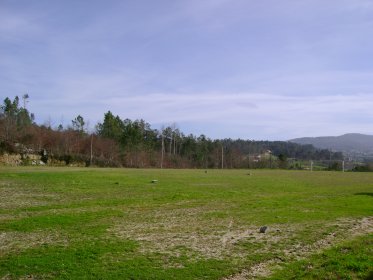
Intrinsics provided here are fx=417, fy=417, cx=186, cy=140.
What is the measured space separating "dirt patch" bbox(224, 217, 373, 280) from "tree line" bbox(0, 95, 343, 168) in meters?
75.3

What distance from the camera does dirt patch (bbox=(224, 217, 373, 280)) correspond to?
10219 millimetres

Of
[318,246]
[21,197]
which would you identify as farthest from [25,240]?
[21,197]

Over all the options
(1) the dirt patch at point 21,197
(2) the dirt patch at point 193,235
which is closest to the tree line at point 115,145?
(1) the dirt patch at point 21,197

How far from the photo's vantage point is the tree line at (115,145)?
3701 inches

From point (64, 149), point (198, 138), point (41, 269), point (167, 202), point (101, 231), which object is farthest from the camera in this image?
point (198, 138)

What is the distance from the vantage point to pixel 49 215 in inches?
724

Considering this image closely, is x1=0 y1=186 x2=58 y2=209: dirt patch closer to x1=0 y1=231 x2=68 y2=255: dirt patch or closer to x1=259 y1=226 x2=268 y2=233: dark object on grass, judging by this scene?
x1=0 y1=231 x2=68 y2=255: dirt patch

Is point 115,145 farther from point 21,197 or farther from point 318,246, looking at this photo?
point 318,246

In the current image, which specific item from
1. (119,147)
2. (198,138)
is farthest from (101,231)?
(198,138)

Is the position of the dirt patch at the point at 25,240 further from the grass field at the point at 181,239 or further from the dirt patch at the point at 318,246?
the dirt patch at the point at 318,246

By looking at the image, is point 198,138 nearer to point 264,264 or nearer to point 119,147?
point 119,147

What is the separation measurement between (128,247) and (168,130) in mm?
137220

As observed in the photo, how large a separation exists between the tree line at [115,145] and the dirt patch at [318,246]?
75.3 meters

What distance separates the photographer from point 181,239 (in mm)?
14109
